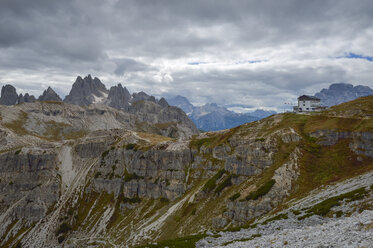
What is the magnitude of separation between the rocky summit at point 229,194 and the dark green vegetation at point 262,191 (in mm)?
367

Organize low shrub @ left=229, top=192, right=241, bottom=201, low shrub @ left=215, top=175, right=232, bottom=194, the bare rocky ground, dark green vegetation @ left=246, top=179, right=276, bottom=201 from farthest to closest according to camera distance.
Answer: low shrub @ left=215, top=175, right=232, bottom=194 → low shrub @ left=229, top=192, right=241, bottom=201 → dark green vegetation @ left=246, top=179, right=276, bottom=201 → the bare rocky ground

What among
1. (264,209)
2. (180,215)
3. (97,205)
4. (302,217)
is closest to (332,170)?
Answer: (264,209)

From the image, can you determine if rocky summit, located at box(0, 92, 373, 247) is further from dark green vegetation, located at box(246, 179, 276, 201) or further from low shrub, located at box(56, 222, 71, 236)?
low shrub, located at box(56, 222, 71, 236)

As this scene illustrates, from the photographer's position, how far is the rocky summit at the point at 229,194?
1918 inches

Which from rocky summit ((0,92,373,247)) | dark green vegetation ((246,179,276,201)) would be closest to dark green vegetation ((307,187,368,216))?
rocky summit ((0,92,373,247))

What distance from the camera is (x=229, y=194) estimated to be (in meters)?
105

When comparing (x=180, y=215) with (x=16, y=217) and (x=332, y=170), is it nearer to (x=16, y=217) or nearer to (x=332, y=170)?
(x=332, y=170)

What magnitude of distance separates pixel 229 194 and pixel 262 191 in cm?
1971

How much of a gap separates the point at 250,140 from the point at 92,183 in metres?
126

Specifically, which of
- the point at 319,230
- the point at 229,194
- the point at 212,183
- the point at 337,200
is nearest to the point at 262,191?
the point at 229,194

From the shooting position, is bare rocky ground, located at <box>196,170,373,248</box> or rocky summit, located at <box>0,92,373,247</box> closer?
bare rocky ground, located at <box>196,170,373,248</box>

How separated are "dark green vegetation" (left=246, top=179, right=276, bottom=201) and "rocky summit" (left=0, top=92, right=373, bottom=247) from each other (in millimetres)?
367

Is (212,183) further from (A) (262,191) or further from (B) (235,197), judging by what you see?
(A) (262,191)

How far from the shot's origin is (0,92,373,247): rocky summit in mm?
48719
